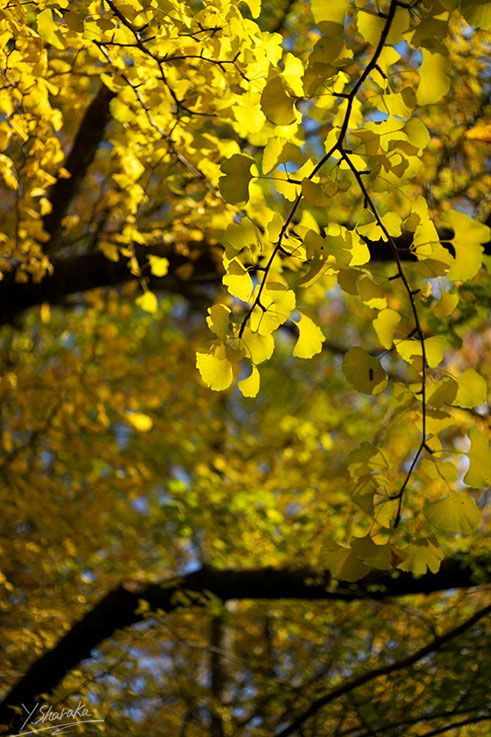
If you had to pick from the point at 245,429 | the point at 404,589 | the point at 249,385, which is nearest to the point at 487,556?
the point at 404,589

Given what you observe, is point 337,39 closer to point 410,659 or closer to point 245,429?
point 410,659

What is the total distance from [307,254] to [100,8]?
33.1 inches

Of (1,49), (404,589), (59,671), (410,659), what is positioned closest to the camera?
(1,49)

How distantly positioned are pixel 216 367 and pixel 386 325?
11.0 inches

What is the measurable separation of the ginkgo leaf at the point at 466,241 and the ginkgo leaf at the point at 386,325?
11cm

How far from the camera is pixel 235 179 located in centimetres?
102

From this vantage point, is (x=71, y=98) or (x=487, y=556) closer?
(x=71, y=98)

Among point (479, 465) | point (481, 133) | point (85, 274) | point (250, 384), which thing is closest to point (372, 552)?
point (479, 465)

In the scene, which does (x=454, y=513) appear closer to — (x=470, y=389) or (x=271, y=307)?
(x=470, y=389)

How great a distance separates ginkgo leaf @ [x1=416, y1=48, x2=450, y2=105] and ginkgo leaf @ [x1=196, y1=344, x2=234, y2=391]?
18.6 inches

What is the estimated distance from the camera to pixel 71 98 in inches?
79.3

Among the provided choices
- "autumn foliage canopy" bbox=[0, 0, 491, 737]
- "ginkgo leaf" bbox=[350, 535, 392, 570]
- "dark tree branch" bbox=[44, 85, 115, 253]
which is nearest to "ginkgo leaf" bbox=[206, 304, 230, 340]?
"autumn foliage canopy" bbox=[0, 0, 491, 737]

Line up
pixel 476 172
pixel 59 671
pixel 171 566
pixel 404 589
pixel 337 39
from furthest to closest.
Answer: pixel 171 566
pixel 476 172
pixel 59 671
pixel 404 589
pixel 337 39

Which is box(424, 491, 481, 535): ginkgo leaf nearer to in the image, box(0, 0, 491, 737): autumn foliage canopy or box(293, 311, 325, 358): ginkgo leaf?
box(0, 0, 491, 737): autumn foliage canopy
